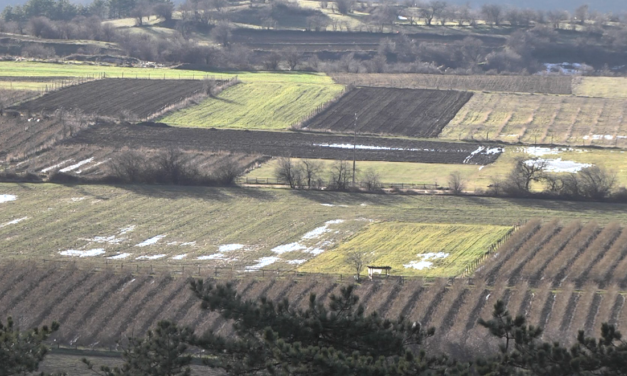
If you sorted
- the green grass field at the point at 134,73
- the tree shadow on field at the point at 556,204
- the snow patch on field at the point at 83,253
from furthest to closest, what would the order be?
the green grass field at the point at 134,73, the tree shadow on field at the point at 556,204, the snow patch on field at the point at 83,253

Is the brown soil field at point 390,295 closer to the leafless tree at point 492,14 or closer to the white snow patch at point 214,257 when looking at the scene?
the white snow patch at point 214,257

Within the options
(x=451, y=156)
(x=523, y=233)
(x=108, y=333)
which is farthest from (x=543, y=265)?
(x=451, y=156)

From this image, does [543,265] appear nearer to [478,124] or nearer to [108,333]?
[108,333]

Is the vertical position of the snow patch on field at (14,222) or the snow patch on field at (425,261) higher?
the snow patch on field at (425,261)

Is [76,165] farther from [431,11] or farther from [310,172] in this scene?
[431,11]

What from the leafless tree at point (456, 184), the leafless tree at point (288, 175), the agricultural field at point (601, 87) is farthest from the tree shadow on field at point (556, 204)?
the agricultural field at point (601, 87)

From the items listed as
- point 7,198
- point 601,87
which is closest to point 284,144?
point 7,198

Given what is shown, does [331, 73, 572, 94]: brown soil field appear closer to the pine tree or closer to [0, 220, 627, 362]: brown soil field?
[0, 220, 627, 362]: brown soil field

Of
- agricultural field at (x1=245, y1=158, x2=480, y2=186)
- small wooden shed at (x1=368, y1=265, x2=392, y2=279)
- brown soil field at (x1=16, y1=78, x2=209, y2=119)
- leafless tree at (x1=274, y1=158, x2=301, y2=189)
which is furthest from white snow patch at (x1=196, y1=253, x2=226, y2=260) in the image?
brown soil field at (x1=16, y1=78, x2=209, y2=119)
